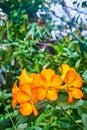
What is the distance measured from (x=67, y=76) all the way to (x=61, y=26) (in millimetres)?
2518

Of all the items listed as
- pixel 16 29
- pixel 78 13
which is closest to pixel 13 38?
pixel 16 29

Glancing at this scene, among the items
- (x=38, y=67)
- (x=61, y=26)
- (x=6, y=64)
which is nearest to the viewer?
(x=38, y=67)

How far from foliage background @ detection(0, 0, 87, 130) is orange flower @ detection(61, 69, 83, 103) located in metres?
0.01

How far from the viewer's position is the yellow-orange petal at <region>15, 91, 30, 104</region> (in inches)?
21.3

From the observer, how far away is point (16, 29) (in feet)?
9.66

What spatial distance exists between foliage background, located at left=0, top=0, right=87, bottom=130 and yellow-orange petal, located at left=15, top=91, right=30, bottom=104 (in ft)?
0.08

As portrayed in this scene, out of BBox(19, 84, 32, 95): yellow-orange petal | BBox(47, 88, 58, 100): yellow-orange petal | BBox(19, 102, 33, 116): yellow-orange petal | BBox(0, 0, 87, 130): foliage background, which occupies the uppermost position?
BBox(19, 84, 32, 95): yellow-orange petal

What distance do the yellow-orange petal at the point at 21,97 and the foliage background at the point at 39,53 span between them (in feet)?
0.08

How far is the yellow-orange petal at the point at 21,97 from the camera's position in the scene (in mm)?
541

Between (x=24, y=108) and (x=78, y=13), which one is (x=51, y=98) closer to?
(x=24, y=108)

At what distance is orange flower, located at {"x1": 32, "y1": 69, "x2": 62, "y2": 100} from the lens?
1.73ft

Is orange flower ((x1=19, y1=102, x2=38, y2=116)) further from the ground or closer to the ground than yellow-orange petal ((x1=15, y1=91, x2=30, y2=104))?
closer to the ground

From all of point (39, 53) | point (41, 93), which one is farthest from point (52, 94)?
point (39, 53)

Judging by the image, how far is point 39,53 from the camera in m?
2.04
